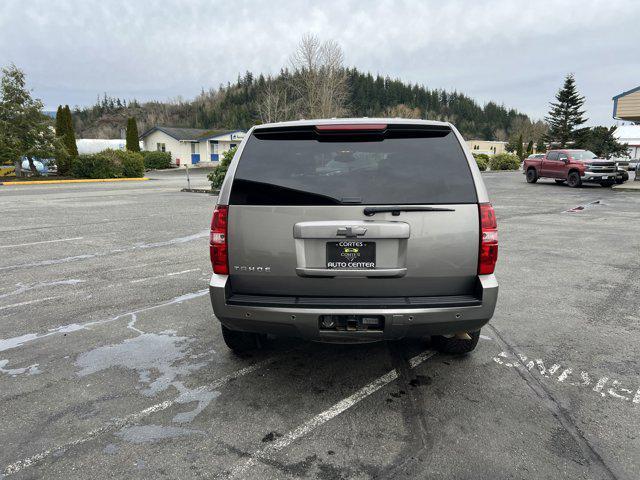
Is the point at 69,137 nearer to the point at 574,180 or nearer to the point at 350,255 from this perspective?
the point at 574,180

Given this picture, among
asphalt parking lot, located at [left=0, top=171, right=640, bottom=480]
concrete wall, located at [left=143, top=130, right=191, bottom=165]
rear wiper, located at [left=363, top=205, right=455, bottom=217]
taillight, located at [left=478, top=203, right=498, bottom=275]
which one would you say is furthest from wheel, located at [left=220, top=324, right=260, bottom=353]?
concrete wall, located at [left=143, top=130, right=191, bottom=165]

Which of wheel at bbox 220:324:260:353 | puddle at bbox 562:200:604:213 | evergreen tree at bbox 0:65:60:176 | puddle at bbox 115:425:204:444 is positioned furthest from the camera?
evergreen tree at bbox 0:65:60:176

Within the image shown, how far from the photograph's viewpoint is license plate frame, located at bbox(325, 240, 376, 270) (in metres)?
3.00

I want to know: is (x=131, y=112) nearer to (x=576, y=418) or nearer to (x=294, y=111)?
(x=294, y=111)

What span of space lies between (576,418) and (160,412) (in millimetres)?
2810

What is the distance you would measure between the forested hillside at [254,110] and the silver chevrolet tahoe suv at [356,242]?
120272 mm

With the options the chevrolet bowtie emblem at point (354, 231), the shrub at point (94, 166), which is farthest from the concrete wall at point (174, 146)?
the chevrolet bowtie emblem at point (354, 231)

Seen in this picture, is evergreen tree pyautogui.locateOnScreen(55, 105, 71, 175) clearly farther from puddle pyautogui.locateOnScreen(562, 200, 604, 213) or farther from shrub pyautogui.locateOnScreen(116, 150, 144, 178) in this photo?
puddle pyautogui.locateOnScreen(562, 200, 604, 213)

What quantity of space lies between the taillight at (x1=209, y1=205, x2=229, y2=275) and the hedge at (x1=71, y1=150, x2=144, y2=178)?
102ft

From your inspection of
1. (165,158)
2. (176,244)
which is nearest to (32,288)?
(176,244)

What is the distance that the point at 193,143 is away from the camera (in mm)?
58156

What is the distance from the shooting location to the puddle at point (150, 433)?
111 inches

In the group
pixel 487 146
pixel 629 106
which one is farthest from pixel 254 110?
pixel 629 106

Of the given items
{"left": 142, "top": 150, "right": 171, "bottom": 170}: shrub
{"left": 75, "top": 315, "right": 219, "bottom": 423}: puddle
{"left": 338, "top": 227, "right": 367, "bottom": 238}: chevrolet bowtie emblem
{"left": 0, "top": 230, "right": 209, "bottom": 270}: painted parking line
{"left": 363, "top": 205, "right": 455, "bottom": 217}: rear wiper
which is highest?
{"left": 142, "top": 150, "right": 171, "bottom": 170}: shrub
